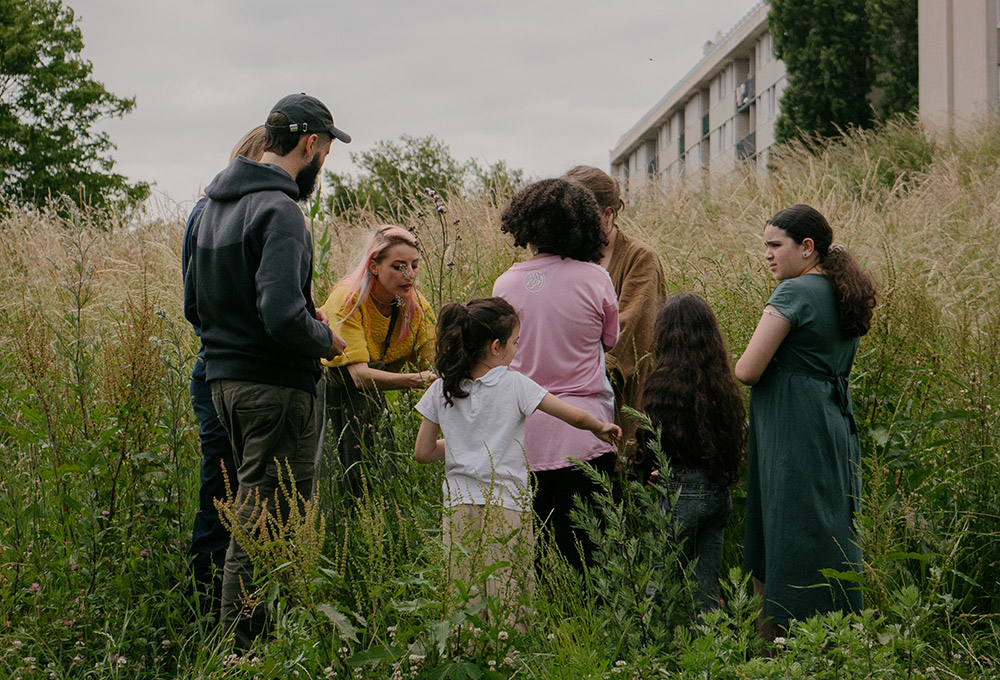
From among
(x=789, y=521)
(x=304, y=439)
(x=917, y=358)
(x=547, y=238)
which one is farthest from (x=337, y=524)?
(x=917, y=358)

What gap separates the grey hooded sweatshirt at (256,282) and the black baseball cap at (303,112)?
18 cm

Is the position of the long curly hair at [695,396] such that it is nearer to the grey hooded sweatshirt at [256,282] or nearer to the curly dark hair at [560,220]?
the curly dark hair at [560,220]

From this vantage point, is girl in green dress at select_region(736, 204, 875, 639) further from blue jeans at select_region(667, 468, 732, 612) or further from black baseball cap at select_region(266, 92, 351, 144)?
black baseball cap at select_region(266, 92, 351, 144)

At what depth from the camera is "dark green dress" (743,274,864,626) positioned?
10.2ft

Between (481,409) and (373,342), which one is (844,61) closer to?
(373,342)

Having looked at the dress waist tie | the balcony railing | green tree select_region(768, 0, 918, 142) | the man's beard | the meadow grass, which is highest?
the balcony railing

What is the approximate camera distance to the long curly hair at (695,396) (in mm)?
3232

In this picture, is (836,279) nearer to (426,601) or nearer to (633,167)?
(426,601)

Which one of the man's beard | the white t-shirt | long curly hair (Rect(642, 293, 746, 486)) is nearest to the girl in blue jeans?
long curly hair (Rect(642, 293, 746, 486))

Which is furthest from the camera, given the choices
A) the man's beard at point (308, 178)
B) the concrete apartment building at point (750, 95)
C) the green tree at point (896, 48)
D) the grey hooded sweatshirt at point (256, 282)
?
the green tree at point (896, 48)

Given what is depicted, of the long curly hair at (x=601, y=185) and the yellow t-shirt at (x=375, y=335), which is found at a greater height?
the long curly hair at (x=601, y=185)

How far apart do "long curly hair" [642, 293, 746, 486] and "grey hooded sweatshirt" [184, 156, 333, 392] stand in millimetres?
1240

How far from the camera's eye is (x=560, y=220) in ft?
11.0

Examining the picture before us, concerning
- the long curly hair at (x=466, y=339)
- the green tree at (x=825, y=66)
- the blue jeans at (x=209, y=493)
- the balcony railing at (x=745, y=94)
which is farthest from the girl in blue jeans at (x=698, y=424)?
the balcony railing at (x=745, y=94)
